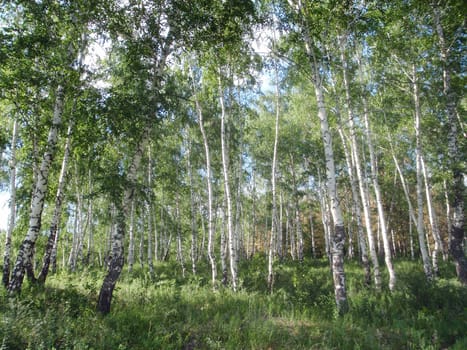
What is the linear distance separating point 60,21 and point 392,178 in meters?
24.0

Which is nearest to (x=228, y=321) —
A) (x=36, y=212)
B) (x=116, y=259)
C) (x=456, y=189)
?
(x=116, y=259)

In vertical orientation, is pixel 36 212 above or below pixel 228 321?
above

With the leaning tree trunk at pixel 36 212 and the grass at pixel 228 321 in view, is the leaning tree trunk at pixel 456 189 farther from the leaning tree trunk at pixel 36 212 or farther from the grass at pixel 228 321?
the leaning tree trunk at pixel 36 212

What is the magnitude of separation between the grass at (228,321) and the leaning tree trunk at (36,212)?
1.51ft

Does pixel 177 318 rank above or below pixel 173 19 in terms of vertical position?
→ below

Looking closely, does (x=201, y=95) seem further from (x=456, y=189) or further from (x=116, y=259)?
(x=456, y=189)

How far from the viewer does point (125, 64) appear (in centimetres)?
776

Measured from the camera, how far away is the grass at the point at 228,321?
15.9 ft

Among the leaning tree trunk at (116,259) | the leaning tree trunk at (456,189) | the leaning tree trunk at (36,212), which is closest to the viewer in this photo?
the leaning tree trunk at (116,259)

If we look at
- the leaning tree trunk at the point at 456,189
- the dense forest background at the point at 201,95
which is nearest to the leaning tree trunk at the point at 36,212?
the dense forest background at the point at 201,95

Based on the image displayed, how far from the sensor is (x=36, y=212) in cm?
→ 712

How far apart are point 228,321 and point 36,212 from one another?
5501 mm

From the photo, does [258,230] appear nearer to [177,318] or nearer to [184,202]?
[184,202]

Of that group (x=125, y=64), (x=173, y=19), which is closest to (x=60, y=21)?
(x=125, y=64)
